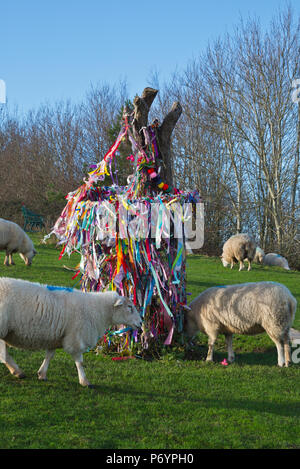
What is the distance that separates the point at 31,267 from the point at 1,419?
10.4 meters

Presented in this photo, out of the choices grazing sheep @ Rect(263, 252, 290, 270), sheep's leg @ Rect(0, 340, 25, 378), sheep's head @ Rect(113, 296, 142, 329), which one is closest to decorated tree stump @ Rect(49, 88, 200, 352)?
sheep's head @ Rect(113, 296, 142, 329)

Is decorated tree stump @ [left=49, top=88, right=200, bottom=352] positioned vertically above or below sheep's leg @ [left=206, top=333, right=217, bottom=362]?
above

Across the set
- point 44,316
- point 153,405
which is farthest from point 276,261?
point 44,316

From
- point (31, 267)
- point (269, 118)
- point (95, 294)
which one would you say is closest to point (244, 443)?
point (95, 294)

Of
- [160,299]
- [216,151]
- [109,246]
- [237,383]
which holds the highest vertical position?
[216,151]

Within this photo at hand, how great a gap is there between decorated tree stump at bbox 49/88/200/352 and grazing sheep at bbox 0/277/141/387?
49.4 inches

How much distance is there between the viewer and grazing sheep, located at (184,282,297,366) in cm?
674

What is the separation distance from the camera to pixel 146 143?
7344mm

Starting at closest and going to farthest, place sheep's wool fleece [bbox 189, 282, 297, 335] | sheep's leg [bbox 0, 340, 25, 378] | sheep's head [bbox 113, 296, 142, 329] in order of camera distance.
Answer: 1. sheep's leg [bbox 0, 340, 25, 378]
2. sheep's head [bbox 113, 296, 142, 329]
3. sheep's wool fleece [bbox 189, 282, 297, 335]

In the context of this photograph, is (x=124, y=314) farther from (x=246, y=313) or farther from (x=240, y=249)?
(x=240, y=249)

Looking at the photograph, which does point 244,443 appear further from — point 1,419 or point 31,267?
point 31,267

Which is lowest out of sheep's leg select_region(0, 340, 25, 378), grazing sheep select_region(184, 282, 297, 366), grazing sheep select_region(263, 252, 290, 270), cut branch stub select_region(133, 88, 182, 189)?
sheep's leg select_region(0, 340, 25, 378)

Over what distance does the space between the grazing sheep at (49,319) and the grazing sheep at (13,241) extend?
8.97 meters

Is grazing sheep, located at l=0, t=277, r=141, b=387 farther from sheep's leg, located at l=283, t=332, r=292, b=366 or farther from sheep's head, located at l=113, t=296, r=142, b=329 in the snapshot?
sheep's leg, located at l=283, t=332, r=292, b=366
